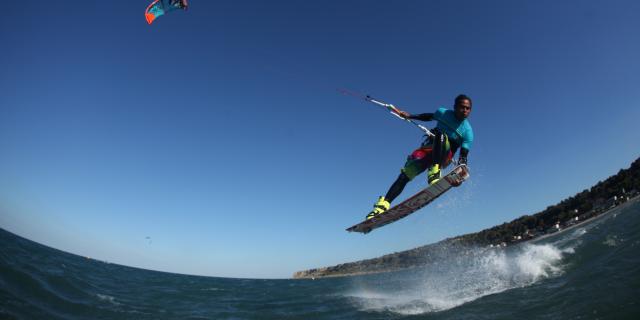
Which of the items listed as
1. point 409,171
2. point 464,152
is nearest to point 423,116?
point 464,152

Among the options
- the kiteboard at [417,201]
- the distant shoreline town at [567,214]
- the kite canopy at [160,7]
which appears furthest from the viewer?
the distant shoreline town at [567,214]

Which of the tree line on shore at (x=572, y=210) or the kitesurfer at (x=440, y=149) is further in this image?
the tree line on shore at (x=572, y=210)

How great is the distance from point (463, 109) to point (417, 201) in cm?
273

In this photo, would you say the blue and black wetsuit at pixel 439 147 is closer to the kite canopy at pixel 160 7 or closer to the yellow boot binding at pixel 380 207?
the yellow boot binding at pixel 380 207

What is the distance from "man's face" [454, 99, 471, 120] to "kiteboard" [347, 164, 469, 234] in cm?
139

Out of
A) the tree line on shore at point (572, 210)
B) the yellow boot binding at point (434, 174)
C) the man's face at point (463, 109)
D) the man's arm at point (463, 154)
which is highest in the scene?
the tree line on shore at point (572, 210)

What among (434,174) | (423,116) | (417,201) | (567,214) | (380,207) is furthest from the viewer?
(567,214)

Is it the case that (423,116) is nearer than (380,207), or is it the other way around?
(380,207)

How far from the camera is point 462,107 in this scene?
8.69m

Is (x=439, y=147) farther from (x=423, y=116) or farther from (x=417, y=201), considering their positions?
(x=417, y=201)

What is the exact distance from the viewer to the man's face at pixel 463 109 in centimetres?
869

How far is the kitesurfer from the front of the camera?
865 centimetres

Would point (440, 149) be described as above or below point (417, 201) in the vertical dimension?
above

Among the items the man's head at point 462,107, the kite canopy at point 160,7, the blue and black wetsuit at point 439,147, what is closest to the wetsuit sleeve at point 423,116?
the blue and black wetsuit at point 439,147
